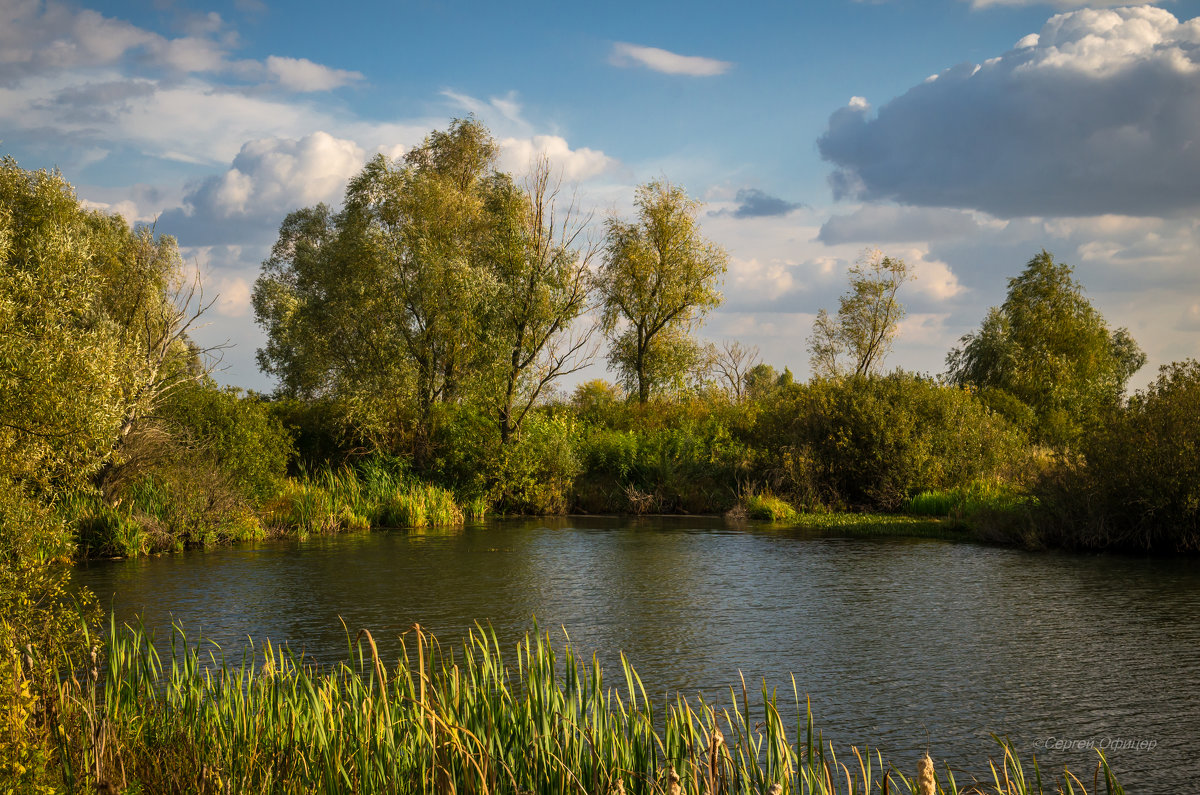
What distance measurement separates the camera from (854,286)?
201ft

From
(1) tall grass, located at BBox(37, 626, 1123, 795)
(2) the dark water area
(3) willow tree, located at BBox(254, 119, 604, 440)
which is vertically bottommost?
(2) the dark water area

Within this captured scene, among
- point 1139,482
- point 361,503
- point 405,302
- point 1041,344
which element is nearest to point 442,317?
point 405,302

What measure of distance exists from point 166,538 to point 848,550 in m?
17.3

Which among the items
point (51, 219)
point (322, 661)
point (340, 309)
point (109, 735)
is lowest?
point (322, 661)

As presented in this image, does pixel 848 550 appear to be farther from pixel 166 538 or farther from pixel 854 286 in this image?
pixel 854 286

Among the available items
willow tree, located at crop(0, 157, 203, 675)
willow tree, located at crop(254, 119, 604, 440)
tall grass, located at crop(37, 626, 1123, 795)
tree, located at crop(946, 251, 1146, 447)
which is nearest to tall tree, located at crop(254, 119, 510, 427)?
willow tree, located at crop(254, 119, 604, 440)

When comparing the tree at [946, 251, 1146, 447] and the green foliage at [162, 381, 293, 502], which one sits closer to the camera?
the green foliage at [162, 381, 293, 502]

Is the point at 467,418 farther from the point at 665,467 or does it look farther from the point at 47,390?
the point at 47,390

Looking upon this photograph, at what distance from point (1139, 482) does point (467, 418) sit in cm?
2204

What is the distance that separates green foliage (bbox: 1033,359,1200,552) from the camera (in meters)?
20.2

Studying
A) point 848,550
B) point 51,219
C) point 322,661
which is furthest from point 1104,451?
point 51,219

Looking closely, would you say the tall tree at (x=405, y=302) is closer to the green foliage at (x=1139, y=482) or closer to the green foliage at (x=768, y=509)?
the green foliage at (x=768, y=509)

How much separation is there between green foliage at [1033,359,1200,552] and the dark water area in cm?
134

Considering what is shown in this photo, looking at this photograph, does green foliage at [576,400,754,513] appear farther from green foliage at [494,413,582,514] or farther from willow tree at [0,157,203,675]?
willow tree at [0,157,203,675]
